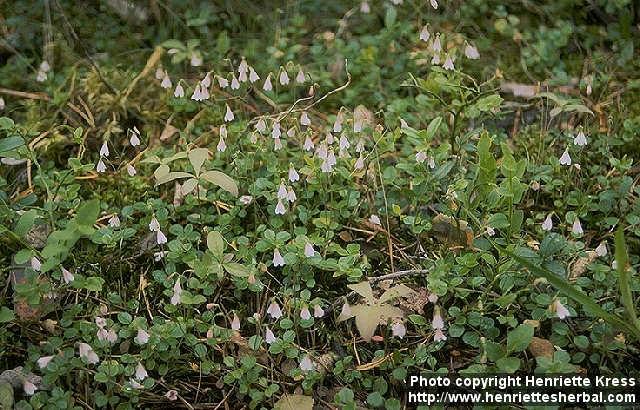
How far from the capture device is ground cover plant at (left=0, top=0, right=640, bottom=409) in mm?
2275

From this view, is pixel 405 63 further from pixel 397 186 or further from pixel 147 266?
pixel 147 266

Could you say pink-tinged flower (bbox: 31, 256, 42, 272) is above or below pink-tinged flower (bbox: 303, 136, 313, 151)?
below

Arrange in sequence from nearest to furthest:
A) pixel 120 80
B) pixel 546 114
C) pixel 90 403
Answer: pixel 90 403 < pixel 546 114 < pixel 120 80

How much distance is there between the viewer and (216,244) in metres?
2.39

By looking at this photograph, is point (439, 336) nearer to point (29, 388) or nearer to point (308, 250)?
point (308, 250)

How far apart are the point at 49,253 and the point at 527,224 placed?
145 cm

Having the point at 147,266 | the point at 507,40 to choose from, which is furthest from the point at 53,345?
the point at 507,40

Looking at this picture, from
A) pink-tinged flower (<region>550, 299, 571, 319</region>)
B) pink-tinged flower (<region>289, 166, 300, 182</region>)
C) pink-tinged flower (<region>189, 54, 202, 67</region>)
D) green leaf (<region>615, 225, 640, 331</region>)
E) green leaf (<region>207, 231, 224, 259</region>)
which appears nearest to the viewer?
green leaf (<region>615, 225, 640, 331</region>)

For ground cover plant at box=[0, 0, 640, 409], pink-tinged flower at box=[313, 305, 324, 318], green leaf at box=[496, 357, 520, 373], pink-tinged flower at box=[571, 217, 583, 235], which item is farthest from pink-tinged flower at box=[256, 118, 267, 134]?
green leaf at box=[496, 357, 520, 373]

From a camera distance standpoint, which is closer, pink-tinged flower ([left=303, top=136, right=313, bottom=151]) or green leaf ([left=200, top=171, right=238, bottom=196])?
green leaf ([left=200, top=171, right=238, bottom=196])

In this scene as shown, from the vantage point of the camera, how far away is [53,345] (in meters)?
2.32

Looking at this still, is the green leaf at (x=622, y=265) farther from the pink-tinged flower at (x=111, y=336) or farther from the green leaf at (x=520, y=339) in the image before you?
the pink-tinged flower at (x=111, y=336)

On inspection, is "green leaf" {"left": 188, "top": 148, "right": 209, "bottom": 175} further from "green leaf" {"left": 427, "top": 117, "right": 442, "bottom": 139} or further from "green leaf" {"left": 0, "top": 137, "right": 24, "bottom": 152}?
"green leaf" {"left": 427, "top": 117, "right": 442, "bottom": 139}

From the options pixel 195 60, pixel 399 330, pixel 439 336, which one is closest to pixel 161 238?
pixel 399 330
